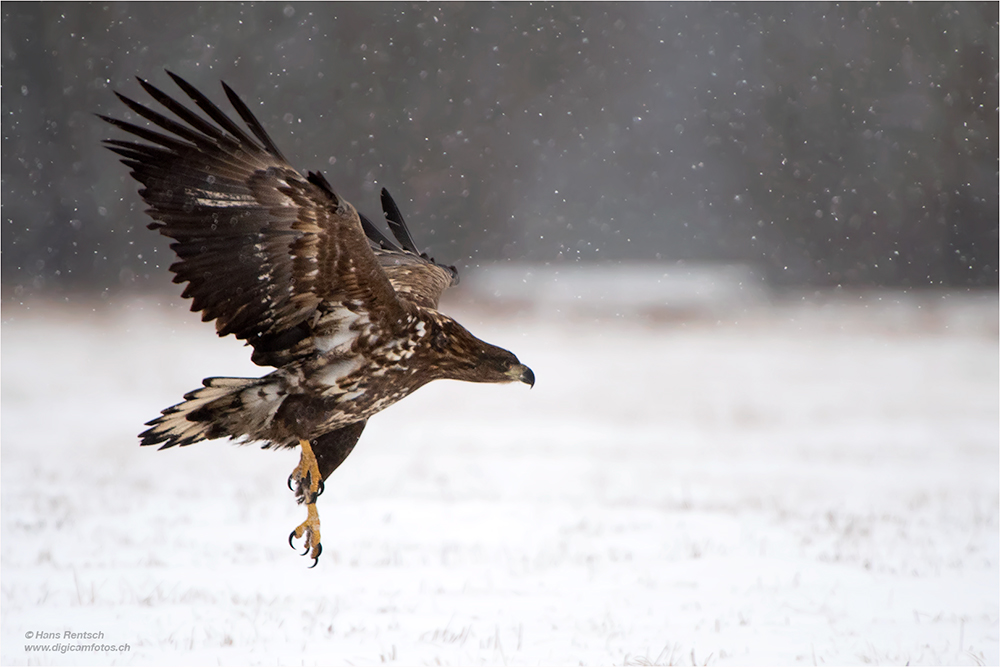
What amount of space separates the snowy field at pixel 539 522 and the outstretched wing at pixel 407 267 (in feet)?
5.17

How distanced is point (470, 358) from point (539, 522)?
326 cm

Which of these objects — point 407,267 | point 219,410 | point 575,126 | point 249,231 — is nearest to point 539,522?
point 407,267

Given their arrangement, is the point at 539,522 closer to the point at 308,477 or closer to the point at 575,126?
the point at 308,477

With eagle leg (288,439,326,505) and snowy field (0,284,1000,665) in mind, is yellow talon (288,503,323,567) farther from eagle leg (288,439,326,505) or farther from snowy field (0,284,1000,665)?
snowy field (0,284,1000,665)

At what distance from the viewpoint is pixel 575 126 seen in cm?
2427

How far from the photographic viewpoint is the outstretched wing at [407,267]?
426 cm

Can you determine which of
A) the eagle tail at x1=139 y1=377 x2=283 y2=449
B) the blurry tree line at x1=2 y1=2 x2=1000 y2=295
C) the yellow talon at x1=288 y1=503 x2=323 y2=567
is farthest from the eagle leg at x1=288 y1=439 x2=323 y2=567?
the blurry tree line at x1=2 y1=2 x2=1000 y2=295

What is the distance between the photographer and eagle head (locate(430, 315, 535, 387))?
3447 mm

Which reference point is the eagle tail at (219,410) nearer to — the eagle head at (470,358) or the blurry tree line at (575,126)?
the eagle head at (470,358)

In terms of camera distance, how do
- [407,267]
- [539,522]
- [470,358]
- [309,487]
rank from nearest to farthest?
1. [309,487]
2. [470,358]
3. [407,267]
4. [539,522]

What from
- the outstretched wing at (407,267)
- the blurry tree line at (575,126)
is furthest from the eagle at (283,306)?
the blurry tree line at (575,126)

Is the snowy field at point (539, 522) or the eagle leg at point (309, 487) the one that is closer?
the eagle leg at point (309, 487)

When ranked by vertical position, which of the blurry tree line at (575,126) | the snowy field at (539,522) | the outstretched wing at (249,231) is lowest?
the snowy field at (539,522)

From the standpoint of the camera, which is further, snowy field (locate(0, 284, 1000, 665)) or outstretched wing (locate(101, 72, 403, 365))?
snowy field (locate(0, 284, 1000, 665))
